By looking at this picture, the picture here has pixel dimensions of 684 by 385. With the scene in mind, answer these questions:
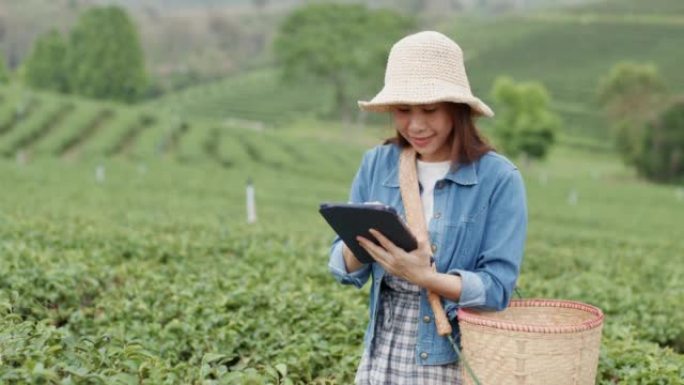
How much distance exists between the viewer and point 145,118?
47531 millimetres

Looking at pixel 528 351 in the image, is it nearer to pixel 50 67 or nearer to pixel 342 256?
pixel 342 256

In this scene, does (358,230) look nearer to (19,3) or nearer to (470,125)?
(470,125)

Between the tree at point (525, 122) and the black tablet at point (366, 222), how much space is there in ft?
181

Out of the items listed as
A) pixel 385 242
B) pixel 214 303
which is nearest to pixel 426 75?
pixel 385 242

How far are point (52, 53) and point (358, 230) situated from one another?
76.4 meters

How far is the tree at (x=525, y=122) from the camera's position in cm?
5750

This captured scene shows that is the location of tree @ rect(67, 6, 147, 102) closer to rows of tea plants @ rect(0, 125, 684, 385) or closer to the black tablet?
rows of tea plants @ rect(0, 125, 684, 385)

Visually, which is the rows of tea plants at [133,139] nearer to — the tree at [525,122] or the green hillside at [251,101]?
the tree at [525,122]

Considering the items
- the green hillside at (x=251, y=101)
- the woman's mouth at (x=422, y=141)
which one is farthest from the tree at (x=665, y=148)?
the woman's mouth at (x=422, y=141)

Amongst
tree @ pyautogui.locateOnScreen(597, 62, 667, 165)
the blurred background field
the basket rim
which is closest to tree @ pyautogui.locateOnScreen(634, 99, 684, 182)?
the blurred background field

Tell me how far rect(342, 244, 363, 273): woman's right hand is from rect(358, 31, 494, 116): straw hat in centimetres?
55

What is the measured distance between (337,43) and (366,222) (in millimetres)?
59726

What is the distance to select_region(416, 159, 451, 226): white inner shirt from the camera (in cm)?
327

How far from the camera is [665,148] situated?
173 ft
